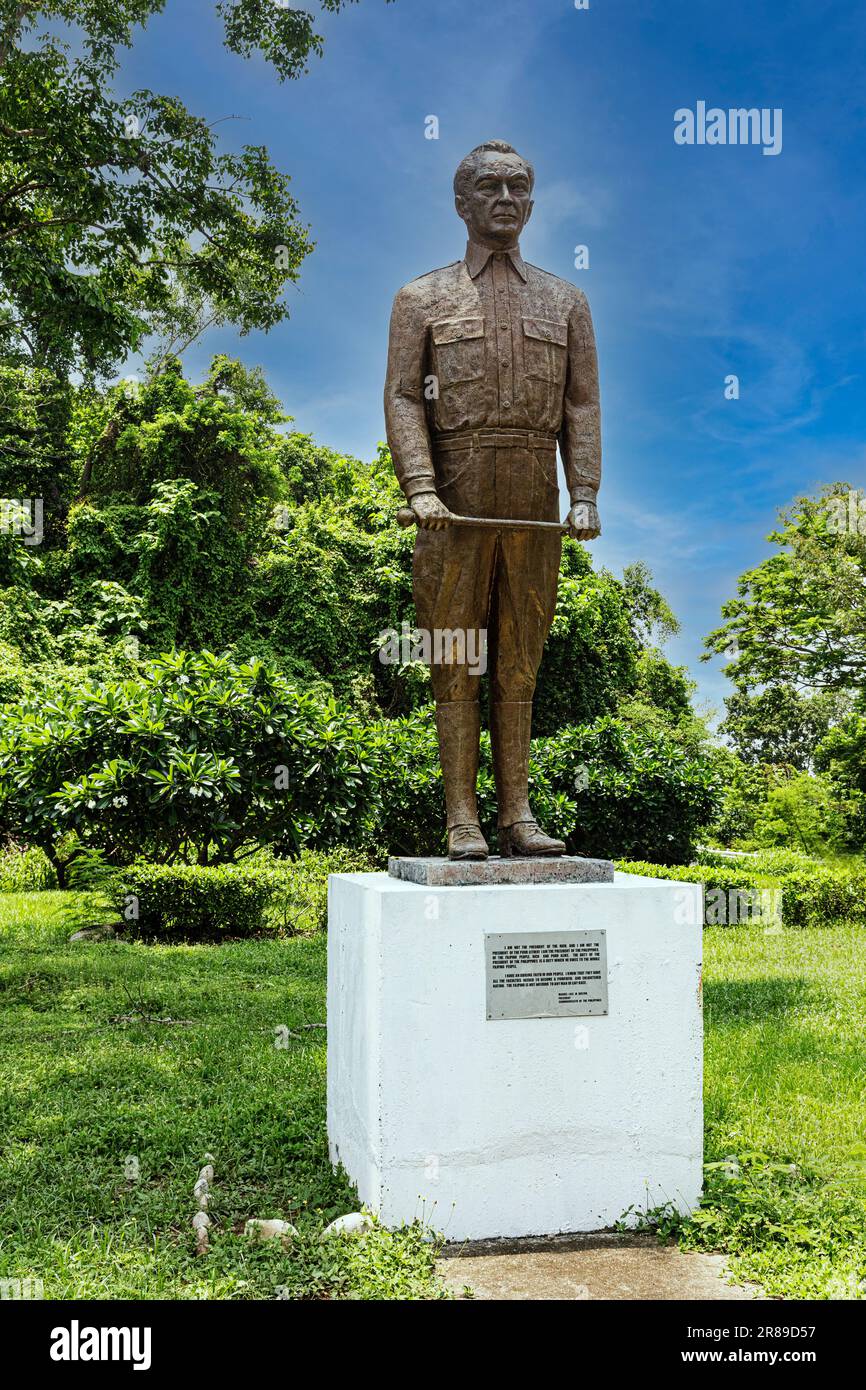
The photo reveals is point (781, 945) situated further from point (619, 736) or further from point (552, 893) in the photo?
point (552, 893)

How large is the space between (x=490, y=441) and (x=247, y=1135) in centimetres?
302

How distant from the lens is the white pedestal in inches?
141

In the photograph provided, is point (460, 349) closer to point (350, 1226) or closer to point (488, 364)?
point (488, 364)

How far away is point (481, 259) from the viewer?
432 cm

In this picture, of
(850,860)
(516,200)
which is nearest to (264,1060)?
(516,200)

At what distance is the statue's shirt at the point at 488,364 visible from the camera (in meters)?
4.18

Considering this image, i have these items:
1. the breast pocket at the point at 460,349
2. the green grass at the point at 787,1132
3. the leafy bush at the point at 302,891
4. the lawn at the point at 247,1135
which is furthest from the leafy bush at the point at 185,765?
the breast pocket at the point at 460,349

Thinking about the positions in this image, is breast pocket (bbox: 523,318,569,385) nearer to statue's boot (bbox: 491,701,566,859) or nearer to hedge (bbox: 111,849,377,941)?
statue's boot (bbox: 491,701,566,859)

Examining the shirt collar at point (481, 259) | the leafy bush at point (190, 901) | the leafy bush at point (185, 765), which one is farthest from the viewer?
the leafy bush at point (190, 901)

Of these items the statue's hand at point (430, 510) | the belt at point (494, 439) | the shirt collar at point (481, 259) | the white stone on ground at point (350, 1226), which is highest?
the shirt collar at point (481, 259)

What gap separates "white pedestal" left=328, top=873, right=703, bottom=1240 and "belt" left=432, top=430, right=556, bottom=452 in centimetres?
172

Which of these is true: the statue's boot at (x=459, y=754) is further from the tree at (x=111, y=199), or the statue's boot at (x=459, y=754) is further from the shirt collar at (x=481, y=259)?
the tree at (x=111, y=199)

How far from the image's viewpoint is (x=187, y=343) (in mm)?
23031

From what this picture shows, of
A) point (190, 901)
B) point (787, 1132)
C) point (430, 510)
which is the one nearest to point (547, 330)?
point (430, 510)
